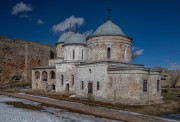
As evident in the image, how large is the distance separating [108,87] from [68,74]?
27.5 feet

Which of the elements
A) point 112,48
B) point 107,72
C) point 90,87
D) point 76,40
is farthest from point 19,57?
point 107,72

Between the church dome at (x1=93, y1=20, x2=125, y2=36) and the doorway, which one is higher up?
the church dome at (x1=93, y1=20, x2=125, y2=36)

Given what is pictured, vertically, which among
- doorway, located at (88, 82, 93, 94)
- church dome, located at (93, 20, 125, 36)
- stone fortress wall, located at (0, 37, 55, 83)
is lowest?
doorway, located at (88, 82, 93, 94)

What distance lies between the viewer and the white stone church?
19.3 meters

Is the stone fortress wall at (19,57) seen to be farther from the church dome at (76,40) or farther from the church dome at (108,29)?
the church dome at (108,29)

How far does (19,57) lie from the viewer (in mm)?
40594

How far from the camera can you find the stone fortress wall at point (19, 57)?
125 ft

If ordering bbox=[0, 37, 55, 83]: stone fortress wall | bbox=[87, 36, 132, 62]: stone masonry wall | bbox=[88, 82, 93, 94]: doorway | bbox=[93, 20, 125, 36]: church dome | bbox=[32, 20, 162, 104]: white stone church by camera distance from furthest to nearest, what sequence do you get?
bbox=[0, 37, 55, 83]: stone fortress wall, bbox=[93, 20, 125, 36]: church dome, bbox=[87, 36, 132, 62]: stone masonry wall, bbox=[88, 82, 93, 94]: doorway, bbox=[32, 20, 162, 104]: white stone church

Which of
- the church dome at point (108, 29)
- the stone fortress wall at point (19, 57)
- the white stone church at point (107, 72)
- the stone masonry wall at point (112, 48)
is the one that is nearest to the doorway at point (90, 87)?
the white stone church at point (107, 72)

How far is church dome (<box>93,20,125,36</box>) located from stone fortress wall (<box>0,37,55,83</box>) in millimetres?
20456

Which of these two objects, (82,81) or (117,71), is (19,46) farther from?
(117,71)

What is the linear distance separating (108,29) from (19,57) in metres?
22.4

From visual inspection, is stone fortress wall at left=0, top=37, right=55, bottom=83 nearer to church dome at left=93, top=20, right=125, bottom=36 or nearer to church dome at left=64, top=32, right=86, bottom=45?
church dome at left=64, top=32, right=86, bottom=45

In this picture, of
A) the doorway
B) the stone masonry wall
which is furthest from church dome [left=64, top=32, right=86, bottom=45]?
the doorway
